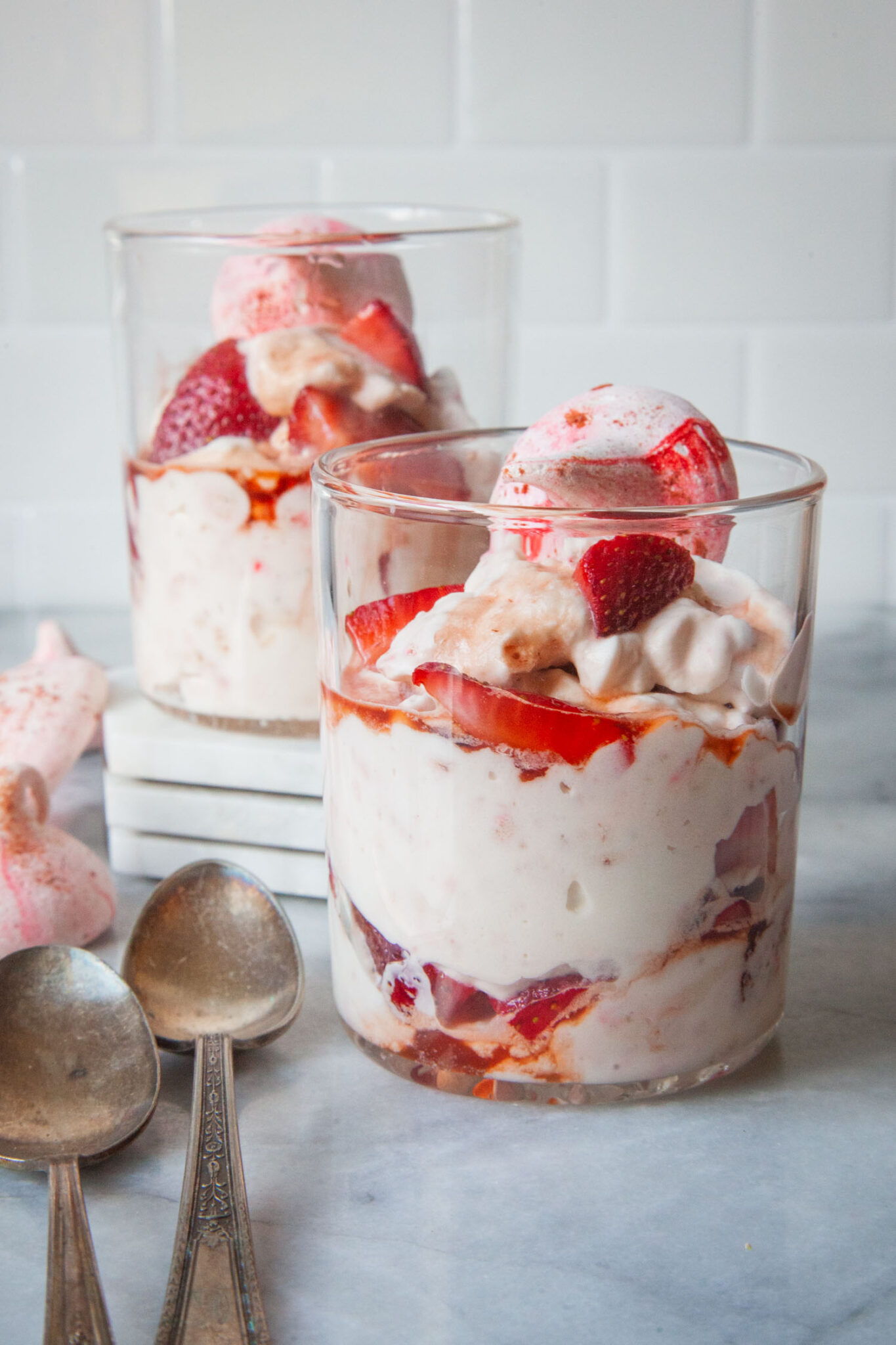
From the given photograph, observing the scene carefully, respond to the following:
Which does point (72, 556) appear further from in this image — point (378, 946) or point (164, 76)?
point (378, 946)

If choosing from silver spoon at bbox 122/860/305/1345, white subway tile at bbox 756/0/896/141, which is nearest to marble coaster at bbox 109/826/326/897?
silver spoon at bbox 122/860/305/1345

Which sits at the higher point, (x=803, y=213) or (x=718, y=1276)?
(x=803, y=213)

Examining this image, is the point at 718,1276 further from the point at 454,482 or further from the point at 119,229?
the point at 119,229

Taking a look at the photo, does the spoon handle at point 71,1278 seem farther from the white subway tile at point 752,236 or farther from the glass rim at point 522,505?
Answer: the white subway tile at point 752,236

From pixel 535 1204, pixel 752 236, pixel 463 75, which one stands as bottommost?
pixel 535 1204

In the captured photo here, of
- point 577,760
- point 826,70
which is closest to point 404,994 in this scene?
point 577,760

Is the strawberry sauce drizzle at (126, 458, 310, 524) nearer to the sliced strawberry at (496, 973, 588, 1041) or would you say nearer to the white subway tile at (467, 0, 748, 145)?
the sliced strawberry at (496, 973, 588, 1041)

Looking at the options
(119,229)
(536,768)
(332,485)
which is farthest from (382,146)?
(536,768)
